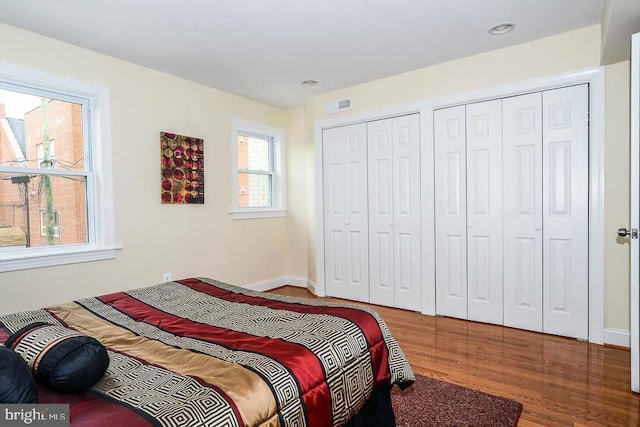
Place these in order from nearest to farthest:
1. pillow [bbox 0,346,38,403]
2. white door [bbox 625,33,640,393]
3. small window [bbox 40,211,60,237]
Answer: pillow [bbox 0,346,38,403]
white door [bbox 625,33,640,393]
small window [bbox 40,211,60,237]

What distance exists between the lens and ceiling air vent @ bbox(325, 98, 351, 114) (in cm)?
429

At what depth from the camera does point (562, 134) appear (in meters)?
3.06

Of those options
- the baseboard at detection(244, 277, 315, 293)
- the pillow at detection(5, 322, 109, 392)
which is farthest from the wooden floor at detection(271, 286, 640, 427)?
the pillow at detection(5, 322, 109, 392)

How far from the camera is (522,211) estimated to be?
10.7ft

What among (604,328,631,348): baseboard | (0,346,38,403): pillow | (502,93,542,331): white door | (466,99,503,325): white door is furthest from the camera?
(466,99,503,325): white door

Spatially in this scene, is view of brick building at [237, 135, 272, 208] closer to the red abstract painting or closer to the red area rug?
the red abstract painting

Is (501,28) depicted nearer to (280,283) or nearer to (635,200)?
(635,200)

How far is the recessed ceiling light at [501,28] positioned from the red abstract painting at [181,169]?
2.99 m

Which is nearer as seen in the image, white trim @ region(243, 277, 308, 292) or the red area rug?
the red area rug

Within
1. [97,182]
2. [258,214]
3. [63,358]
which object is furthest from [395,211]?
[63,358]

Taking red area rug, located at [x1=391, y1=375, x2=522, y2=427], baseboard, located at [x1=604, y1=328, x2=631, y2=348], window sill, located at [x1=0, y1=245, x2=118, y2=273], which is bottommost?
red area rug, located at [x1=391, y1=375, x2=522, y2=427]

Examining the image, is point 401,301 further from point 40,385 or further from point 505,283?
point 40,385

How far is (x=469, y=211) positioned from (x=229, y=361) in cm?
293

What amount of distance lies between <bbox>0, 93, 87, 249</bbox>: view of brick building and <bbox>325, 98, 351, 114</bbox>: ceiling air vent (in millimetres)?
2580
